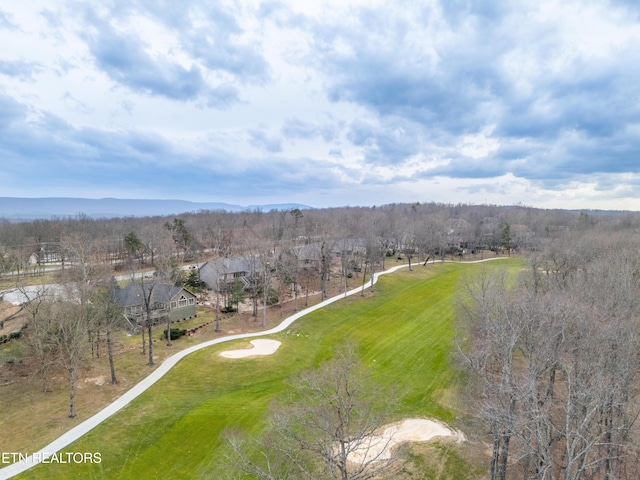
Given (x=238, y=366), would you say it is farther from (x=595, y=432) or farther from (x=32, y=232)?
(x=32, y=232)

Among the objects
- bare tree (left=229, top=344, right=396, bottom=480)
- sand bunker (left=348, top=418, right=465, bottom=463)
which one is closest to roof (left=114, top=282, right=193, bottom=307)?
bare tree (left=229, top=344, right=396, bottom=480)

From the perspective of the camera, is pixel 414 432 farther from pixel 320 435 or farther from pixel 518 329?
pixel 518 329

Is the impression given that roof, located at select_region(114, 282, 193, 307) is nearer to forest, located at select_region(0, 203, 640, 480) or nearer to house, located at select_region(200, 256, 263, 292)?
forest, located at select_region(0, 203, 640, 480)

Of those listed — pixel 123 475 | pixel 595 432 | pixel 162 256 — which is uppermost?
pixel 162 256

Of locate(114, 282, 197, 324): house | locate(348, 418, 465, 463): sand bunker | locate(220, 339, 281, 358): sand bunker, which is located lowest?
locate(348, 418, 465, 463): sand bunker

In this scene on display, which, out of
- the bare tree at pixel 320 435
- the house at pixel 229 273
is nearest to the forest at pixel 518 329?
the house at pixel 229 273

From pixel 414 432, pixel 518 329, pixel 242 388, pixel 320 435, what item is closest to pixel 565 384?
pixel 518 329

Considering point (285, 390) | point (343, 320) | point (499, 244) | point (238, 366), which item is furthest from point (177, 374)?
point (499, 244)
